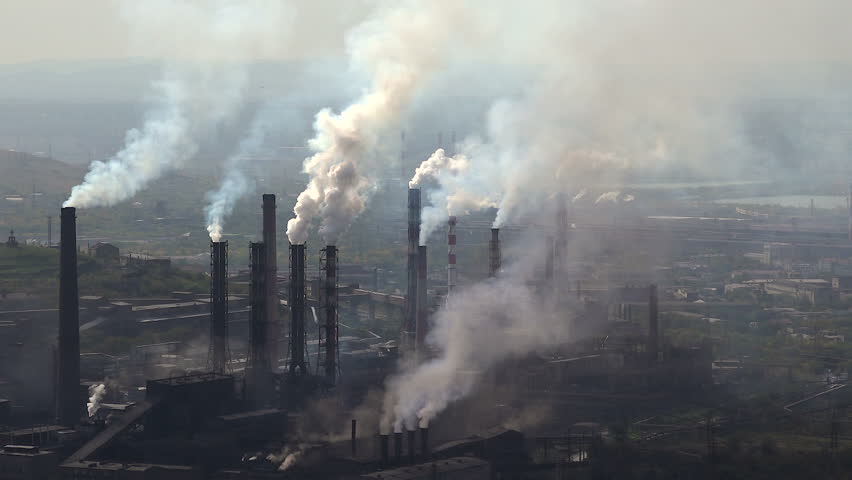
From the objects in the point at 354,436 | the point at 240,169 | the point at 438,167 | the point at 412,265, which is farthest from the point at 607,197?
the point at 354,436

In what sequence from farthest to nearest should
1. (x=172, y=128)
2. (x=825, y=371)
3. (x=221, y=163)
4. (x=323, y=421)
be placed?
(x=221, y=163), (x=172, y=128), (x=825, y=371), (x=323, y=421)

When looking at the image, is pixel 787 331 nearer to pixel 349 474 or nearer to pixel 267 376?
pixel 267 376

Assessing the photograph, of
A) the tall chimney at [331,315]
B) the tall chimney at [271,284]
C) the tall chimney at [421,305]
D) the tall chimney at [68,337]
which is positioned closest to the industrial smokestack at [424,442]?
the tall chimney at [331,315]

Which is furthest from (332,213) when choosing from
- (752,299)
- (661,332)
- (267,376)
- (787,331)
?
(752,299)

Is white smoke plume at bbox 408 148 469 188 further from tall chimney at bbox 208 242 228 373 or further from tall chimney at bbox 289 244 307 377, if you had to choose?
tall chimney at bbox 208 242 228 373

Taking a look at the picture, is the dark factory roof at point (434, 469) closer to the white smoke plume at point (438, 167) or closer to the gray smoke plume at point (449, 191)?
the gray smoke plume at point (449, 191)

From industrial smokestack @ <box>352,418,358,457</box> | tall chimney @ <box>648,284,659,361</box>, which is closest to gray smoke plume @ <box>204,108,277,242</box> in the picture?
tall chimney @ <box>648,284,659,361</box>
